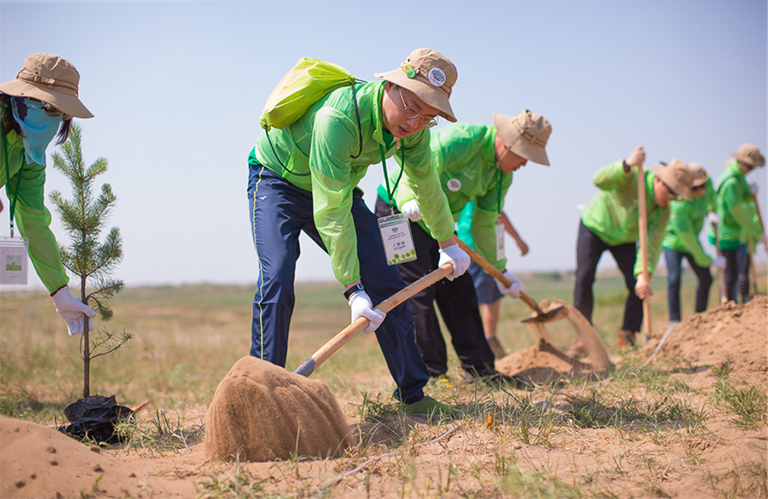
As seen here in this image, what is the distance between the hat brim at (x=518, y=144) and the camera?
155 inches

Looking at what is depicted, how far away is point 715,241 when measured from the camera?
8.35 metres

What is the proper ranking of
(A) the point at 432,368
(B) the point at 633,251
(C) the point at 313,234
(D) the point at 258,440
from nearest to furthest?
(D) the point at 258,440 < (C) the point at 313,234 < (A) the point at 432,368 < (B) the point at 633,251

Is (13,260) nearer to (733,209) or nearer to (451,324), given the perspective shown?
(451,324)

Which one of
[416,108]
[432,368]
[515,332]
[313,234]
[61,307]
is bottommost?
[515,332]

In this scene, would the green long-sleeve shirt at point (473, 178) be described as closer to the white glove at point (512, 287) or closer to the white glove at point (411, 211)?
the white glove at point (411, 211)

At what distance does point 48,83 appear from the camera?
9.64 ft

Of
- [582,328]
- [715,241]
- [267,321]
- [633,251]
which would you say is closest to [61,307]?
[267,321]

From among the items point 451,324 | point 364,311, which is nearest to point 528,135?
point 451,324

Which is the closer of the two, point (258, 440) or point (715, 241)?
point (258, 440)

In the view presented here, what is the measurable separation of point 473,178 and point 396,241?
4.07 feet

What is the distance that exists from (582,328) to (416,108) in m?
3.14

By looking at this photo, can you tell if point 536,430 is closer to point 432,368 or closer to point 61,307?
point 432,368

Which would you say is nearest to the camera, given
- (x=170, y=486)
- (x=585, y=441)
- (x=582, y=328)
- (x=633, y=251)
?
(x=170, y=486)

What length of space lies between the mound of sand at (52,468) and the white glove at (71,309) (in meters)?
1.12
